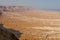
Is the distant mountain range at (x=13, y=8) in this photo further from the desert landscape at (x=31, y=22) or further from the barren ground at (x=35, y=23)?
the barren ground at (x=35, y=23)

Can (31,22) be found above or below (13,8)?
below

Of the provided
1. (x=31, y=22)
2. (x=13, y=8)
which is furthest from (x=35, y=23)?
(x=13, y=8)

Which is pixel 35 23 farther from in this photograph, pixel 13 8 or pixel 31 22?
pixel 13 8

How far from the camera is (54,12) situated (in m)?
2.92

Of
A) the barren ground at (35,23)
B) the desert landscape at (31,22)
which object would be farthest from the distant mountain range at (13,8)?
the barren ground at (35,23)

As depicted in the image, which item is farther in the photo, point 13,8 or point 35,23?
point 13,8

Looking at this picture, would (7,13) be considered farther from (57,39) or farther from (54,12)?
(57,39)

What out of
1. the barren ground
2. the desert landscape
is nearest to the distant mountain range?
the desert landscape

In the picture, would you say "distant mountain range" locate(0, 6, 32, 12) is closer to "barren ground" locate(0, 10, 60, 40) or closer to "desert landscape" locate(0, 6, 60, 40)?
"desert landscape" locate(0, 6, 60, 40)

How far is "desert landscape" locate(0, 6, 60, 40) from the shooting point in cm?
216

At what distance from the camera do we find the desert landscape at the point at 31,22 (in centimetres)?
216

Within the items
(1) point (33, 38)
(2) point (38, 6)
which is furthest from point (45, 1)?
(1) point (33, 38)

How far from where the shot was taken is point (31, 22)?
8.39 feet

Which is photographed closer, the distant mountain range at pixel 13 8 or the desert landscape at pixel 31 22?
the desert landscape at pixel 31 22
